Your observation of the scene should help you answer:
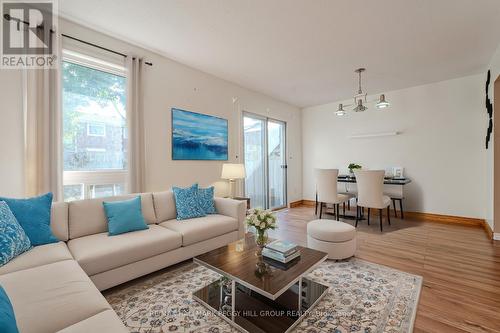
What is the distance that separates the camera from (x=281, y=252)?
180 cm

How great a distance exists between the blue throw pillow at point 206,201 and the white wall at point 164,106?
26.8 inches

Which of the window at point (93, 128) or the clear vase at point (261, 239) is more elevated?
the window at point (93, 128)

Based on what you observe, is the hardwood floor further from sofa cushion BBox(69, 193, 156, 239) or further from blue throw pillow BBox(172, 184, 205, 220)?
sofa cushion BBox(69, 193, 156, 239)

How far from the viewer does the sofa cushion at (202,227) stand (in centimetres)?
246

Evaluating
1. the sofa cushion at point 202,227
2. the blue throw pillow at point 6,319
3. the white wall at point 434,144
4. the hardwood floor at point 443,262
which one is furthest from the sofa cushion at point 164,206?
the white wall at point 434,144

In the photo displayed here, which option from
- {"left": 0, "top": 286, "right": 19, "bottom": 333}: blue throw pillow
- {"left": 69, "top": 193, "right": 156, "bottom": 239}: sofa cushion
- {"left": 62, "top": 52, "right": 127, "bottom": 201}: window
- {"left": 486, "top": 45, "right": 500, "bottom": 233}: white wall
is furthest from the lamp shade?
{"left": 486, "top": 45, "right": 500, "bottom": 233}: white wall

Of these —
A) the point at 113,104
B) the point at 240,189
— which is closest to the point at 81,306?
the point at 113,104

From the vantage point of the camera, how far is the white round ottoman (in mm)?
2570

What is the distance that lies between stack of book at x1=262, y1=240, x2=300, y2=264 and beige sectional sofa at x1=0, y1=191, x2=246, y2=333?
98 cm

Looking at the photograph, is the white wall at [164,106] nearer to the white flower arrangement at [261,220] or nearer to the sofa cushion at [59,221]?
the sofa cushion at [59,221]

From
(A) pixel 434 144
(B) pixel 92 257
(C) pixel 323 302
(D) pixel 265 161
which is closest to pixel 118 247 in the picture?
(B) pixel 92 257

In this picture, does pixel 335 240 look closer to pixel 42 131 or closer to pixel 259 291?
pixel 259 291

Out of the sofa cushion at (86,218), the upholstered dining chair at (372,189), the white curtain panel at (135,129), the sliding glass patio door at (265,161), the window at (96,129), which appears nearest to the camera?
the sofa cushion at (86,218)

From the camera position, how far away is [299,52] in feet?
10.6
